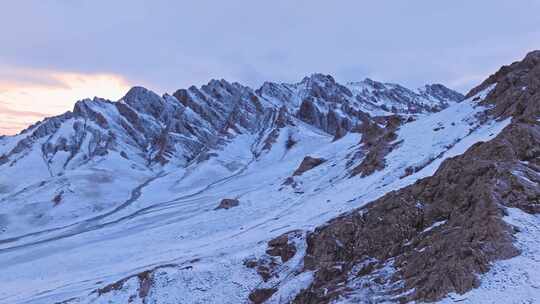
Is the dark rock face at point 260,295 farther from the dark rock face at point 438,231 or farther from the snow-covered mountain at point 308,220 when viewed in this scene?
the dark rock face at point 438,231

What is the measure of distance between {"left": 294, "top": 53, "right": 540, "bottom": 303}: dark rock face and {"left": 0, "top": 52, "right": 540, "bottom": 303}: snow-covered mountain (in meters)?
0.08

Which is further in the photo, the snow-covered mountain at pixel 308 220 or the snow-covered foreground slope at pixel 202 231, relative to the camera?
the snow-covered foreground slope at pixel 202 231

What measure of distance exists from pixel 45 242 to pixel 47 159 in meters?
79.1

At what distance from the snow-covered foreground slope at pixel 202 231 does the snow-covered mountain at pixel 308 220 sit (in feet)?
0.77

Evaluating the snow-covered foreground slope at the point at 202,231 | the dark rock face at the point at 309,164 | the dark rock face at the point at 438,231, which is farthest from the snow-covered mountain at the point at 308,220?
the dark rock face at the point at 309,164

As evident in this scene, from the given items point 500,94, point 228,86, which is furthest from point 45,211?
point 228,86

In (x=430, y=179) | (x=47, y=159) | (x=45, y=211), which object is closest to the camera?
(x=430, y=179)

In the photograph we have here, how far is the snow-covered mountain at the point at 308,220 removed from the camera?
67.3 ft

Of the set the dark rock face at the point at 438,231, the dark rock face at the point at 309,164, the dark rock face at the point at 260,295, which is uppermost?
the dark rock face at the point at 309,164

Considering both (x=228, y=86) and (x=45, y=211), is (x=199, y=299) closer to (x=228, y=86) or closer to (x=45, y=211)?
(x=45, y=211)

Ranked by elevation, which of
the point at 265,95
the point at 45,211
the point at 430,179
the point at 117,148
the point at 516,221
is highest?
the point at 265,95

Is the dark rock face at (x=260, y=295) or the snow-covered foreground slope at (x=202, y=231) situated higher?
the snow-covered foreground slope at (x=202, y=231)

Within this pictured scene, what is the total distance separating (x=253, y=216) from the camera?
57.2 metres

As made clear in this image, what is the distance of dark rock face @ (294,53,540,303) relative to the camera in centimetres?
1853
